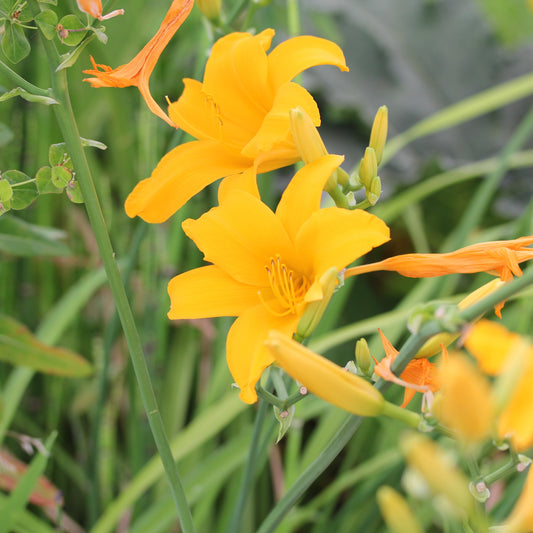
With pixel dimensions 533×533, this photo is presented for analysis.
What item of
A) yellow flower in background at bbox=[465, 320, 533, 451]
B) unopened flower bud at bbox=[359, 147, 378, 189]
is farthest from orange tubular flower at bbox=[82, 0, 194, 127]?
yellow flower in background at bbox=[465, 320, 533, 451]

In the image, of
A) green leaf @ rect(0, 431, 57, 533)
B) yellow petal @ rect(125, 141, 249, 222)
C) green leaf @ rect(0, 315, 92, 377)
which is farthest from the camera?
green leaf @ rect(0, 315, 92, 377)

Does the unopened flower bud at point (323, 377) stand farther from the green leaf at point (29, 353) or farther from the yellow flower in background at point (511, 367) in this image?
the green leaf at point (29, 353)

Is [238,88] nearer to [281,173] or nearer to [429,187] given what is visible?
[429,187]

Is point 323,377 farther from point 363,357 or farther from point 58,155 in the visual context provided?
point 58,155

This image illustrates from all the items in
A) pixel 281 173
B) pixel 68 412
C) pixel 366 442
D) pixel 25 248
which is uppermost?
pixel 25 248

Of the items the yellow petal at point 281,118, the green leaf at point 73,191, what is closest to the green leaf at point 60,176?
the green leaf at point 73,191

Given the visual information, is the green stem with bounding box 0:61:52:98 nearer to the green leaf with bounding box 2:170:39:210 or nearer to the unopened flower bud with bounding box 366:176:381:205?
the green leaf with bounding box 2:170:39:210

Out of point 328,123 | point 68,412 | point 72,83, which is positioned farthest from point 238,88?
point 328,123
